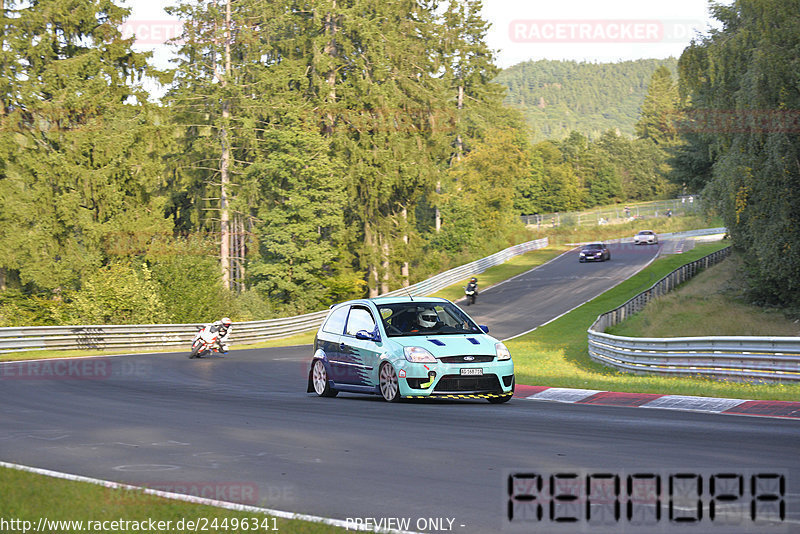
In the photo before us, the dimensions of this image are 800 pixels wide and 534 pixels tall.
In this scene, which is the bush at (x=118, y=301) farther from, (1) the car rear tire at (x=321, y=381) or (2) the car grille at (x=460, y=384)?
(2) the car grille at (x=460, y=384)

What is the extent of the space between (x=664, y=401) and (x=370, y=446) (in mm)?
6493

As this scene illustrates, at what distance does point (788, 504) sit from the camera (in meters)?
6.52

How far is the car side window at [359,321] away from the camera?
15.2 meters

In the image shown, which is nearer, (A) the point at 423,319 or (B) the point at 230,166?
(A) the point at 423,319

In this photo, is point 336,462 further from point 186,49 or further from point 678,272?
point 186,49


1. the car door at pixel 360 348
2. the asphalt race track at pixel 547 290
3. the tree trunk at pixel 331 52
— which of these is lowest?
the asphalt race track at pixel 547 290

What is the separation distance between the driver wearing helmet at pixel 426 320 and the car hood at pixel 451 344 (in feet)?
1.60

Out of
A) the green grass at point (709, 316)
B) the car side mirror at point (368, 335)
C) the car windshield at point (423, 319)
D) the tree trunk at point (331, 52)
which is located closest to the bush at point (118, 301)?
the green grass at point (709, 316)

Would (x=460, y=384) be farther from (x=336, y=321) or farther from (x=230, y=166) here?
(x=230, y=166)

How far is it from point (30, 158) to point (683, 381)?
37.1m

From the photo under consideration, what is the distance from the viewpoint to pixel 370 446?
970 centimetres

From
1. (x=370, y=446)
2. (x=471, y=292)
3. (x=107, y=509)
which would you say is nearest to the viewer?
(x=107, y=509)

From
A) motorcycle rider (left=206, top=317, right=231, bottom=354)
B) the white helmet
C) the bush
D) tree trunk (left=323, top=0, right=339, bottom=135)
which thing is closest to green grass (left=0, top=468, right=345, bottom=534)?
the white helmet

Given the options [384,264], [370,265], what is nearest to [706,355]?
[370,265]
